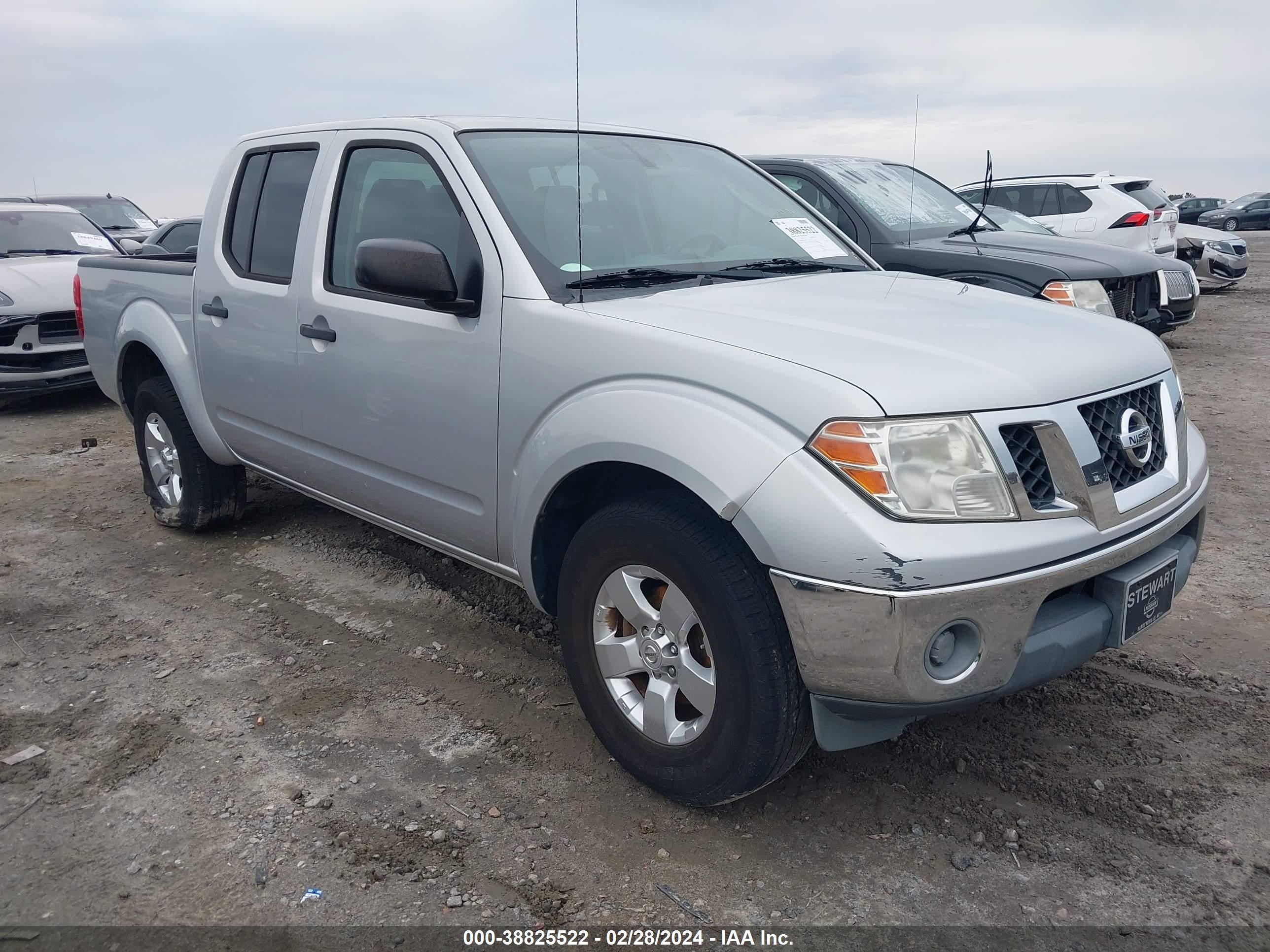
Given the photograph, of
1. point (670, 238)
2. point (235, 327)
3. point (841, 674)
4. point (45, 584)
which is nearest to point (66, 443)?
point (45, 584)

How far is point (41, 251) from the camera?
29.8 feet

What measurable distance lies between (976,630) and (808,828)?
31.1 inches

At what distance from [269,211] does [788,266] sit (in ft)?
→ 6.99

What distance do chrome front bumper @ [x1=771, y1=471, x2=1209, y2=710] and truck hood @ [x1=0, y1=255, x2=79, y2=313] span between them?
773 cm

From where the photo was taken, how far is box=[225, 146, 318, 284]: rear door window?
152 inches

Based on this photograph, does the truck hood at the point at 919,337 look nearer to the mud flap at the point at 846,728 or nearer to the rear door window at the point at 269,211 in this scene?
the mud flap at the point at 846,728

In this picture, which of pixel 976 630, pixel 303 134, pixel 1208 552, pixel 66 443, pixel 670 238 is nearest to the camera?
pixel 976 630

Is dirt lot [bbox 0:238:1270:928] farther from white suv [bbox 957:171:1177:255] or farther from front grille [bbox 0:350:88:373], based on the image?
white suv [bbox 957:171:1177:255]

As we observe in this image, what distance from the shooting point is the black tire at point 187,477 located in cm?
473

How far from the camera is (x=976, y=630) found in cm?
219

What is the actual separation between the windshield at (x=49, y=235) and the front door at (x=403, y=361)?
6976mm

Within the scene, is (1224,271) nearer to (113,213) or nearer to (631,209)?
(631,209)

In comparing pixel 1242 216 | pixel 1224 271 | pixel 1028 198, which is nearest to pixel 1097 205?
pixel 1028 198

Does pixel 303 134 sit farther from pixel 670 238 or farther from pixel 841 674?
pixel 841 674
